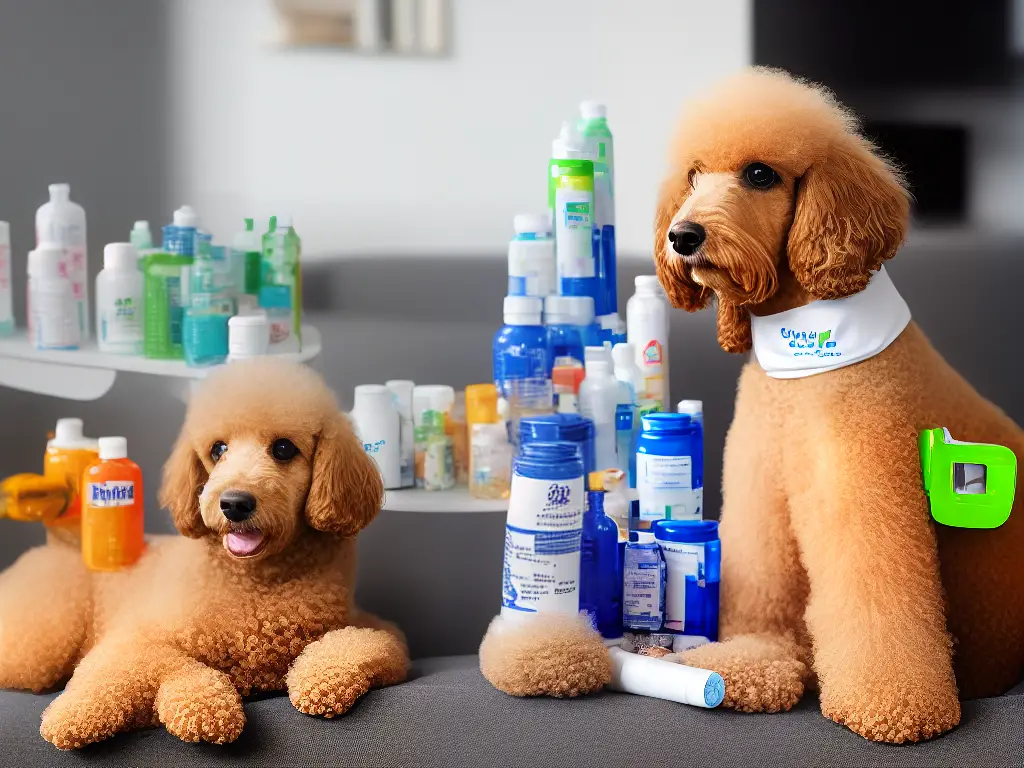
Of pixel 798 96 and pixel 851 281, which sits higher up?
pixel 798 96

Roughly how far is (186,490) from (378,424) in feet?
1.31

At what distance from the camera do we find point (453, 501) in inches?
61.9

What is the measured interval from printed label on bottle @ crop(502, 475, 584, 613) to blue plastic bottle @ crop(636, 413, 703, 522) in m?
0.19

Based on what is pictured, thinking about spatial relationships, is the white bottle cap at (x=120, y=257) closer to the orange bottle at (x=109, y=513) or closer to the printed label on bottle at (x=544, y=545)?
the orange bottle at (x=109, y=513)

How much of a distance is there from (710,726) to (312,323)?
3.22ft

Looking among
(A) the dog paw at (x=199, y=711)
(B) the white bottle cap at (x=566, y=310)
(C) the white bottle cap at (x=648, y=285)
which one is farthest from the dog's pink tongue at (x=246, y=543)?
(C) the white bottle cap at (x=648, y=285)


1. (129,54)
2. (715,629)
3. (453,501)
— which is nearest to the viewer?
(715,629)

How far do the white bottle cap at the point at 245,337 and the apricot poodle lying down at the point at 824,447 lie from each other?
0.54 meters

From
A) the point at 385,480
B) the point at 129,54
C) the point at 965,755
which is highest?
the point at 129,54

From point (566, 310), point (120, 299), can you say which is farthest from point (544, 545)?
point (120, 299)

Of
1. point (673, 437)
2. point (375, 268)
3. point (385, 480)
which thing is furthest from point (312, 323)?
point (673, 437)

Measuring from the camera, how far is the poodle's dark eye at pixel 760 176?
3.92 feet

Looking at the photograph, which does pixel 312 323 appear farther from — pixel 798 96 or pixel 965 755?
pixel 965 755

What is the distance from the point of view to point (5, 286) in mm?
1725
